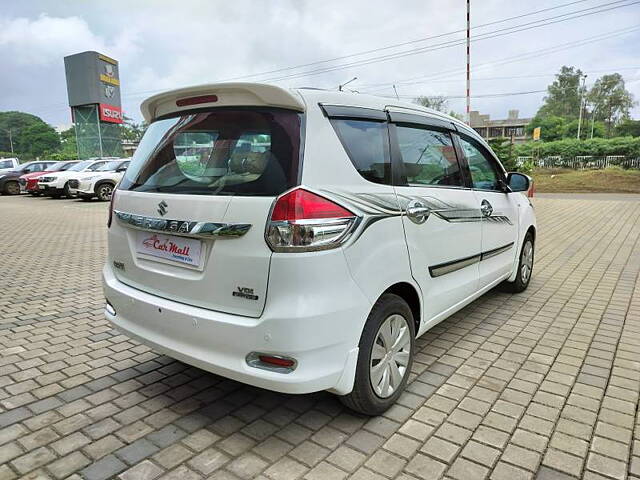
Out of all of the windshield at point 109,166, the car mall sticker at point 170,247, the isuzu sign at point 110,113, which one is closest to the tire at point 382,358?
the car mall sticker at point 170,247

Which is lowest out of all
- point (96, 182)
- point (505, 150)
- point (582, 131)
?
point (96, 182)

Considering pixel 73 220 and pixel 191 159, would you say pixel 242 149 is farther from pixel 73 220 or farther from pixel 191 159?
pixel 73 220

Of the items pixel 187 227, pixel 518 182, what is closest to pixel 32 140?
pixel 518 182

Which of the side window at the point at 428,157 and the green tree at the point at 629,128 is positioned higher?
the green tree at the point at 629,128

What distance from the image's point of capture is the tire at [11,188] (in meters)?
22.8

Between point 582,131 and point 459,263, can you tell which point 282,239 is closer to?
point 459,263

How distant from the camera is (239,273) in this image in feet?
7.31

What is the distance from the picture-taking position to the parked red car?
20.8 m

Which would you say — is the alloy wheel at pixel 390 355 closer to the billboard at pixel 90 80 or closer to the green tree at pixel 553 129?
the billboard at pixel 90 80

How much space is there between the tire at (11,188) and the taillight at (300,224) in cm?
2559

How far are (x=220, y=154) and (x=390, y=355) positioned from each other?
150 centimetres

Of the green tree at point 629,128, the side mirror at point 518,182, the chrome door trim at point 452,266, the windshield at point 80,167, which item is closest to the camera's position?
the chrome door trim at point 452,266

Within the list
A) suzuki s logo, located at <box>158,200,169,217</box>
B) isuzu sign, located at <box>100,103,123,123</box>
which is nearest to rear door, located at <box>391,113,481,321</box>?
suzuki s logo, located at <box>158,200,169,217</box>

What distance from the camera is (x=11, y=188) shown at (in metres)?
23.0
